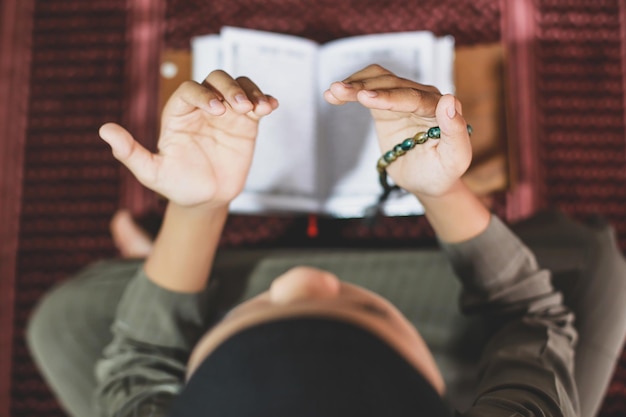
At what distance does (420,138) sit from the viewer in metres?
0.47

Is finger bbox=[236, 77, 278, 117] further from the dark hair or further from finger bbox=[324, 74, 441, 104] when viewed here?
the dark hair

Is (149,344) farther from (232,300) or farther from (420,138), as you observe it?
(420,138)

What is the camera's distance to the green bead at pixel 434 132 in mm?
447

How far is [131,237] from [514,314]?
0.57 metres

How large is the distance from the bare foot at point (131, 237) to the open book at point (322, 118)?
0.50ft

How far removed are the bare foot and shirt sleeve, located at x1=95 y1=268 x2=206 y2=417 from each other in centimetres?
27

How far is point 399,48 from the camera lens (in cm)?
96

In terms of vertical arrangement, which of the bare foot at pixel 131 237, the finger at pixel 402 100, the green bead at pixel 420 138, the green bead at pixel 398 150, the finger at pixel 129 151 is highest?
the finger at pixel 402 100

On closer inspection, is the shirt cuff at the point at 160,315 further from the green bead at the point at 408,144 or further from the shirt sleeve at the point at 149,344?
the green bead at the point at 408,144

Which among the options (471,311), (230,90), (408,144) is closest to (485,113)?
(471,311)

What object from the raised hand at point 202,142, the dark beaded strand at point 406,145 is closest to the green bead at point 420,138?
the dark beaded strand at point 406,145

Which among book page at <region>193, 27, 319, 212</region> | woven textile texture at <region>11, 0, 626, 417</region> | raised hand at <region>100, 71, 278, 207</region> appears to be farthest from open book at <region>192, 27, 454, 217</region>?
raised hand at <region>100, 71, 278, 207</region>

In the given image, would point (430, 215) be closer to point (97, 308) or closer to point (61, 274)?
point (97, 308)

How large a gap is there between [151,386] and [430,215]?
32 centimetres
